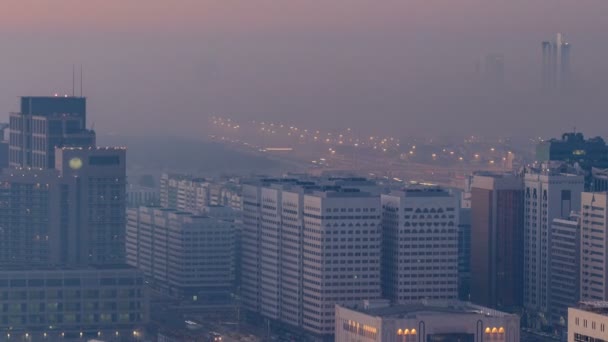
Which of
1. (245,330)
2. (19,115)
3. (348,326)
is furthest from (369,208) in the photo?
(19,115)

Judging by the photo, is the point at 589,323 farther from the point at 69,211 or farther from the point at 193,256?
the point at 193,256

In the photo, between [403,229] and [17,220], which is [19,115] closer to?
[17,220]

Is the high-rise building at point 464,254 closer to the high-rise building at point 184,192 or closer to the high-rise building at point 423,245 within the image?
the high-rise building at point 423,245

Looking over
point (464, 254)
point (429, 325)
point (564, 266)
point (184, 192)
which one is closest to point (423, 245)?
point (564, 266)

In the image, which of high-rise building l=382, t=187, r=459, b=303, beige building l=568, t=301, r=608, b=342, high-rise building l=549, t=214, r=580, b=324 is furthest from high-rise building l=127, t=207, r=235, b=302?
beige building l=568, t=301, r=608, b=342

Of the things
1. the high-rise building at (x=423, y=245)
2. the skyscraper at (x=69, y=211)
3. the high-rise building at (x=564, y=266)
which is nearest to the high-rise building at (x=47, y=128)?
the skyscraper at (x=69, y=211)

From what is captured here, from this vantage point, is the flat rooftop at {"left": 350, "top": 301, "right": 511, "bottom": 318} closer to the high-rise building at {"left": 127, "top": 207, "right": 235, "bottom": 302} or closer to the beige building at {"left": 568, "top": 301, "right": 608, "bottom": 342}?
the beige building at {"left": 568, "top": 301, "right": 608, "bottom": 342}
